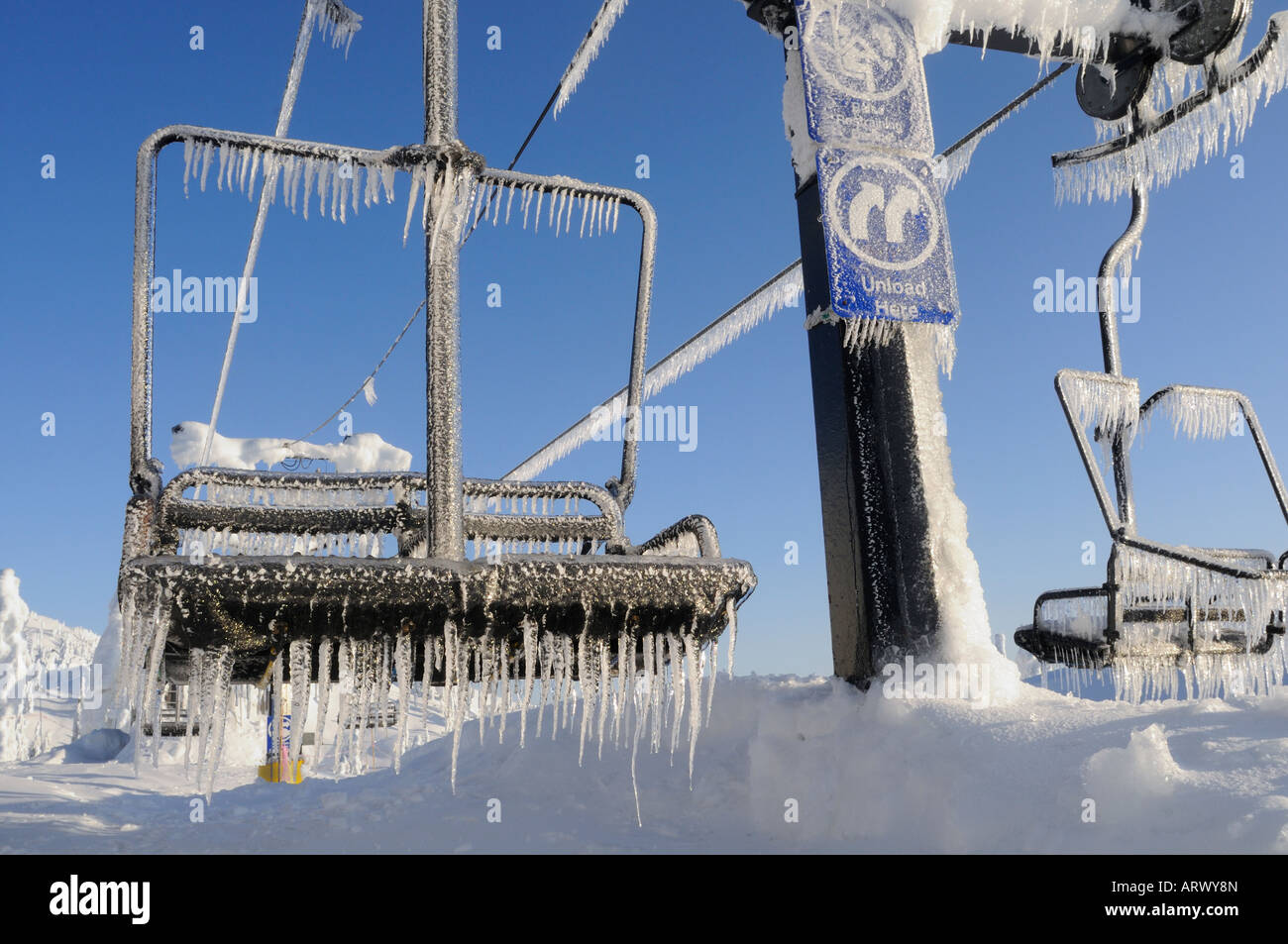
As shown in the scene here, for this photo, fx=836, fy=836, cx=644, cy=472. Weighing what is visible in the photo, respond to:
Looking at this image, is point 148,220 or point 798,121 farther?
point 798,121

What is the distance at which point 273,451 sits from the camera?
13.0 meters

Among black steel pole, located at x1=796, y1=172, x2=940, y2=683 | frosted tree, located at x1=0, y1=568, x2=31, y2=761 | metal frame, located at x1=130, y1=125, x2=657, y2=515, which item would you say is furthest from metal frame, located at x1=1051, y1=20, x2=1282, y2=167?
frosted tree, located at x1=0, y1=568, x2=31, y2=761

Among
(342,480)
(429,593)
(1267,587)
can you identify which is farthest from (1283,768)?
(342,480)

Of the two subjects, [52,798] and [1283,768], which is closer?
[1283,768]

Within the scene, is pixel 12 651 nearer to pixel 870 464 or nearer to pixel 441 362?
pixel 870 464

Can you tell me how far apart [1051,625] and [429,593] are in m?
4.57

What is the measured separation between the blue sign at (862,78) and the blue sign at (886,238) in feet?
0.35

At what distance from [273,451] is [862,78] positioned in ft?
37.9

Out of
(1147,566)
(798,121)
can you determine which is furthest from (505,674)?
(1147,566)

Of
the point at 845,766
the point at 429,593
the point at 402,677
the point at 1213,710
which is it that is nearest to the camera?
the point at 429,593

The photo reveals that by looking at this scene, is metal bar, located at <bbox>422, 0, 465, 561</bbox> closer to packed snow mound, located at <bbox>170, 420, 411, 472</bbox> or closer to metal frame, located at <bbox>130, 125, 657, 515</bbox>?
metal frame, located at <bbox>130, 125, 657, 515</bbox>

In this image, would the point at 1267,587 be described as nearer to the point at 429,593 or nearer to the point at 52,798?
the point at 429,593

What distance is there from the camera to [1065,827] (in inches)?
91.4

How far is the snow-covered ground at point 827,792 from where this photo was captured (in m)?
2.27
